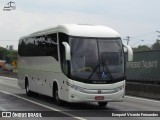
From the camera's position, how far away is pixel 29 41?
24438mm

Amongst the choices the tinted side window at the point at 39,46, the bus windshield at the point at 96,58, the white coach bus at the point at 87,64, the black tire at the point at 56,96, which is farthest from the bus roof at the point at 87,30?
the black tire at the point at 56,96

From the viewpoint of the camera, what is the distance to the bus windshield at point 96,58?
56.6 ft

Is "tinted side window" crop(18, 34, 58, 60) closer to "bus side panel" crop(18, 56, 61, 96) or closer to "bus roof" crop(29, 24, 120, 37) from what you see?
"bus side panel" crop(18, 56, 61, 96)

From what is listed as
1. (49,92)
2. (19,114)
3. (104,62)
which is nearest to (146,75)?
(49,92)

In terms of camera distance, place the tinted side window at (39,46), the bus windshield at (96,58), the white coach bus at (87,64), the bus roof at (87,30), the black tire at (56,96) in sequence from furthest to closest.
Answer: the tinted side window at (39,46) < the black tire at (56,96) < the bus roof at (87,30) < the bus windshield at (96,58) < the white coach bus at (87,64)

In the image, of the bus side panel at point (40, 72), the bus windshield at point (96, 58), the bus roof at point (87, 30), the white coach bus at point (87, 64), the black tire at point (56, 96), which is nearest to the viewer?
the white coach bus at point (87, 64)

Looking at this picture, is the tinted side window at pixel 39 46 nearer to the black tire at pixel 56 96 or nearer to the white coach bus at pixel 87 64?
the white coach bus at pixel 87 64

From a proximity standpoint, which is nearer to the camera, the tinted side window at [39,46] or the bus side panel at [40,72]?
the tinted side window at [39,46]

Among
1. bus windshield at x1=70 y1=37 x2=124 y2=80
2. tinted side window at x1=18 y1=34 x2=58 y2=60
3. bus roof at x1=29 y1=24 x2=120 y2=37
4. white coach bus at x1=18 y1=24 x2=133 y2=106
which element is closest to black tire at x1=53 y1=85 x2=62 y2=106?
white coach bus at x1=18 y1=24 x2=133 y2=106

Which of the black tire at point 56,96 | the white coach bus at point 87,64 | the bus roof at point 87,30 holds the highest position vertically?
the bus roof at point 87,30

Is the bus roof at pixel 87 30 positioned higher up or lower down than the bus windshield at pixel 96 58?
higher up

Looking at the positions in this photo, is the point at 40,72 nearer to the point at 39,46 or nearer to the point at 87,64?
the point at 39,46

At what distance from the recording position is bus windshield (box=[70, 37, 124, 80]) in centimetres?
1725

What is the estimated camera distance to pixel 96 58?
17438 millimetres
